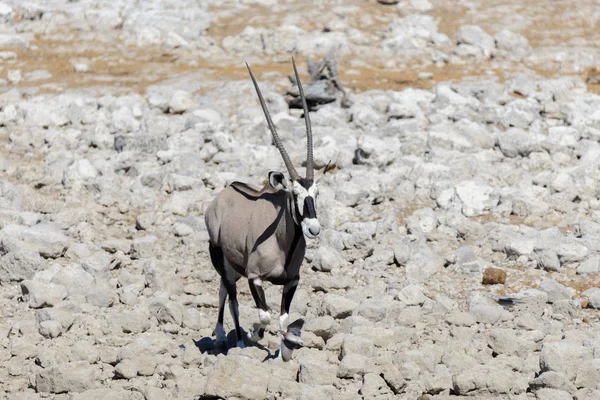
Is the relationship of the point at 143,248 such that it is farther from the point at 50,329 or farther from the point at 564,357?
the point at 564,357

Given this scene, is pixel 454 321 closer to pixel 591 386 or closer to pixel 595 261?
pixel 591 386

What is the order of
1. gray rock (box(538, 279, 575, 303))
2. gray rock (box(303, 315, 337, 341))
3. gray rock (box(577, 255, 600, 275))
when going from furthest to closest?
gray rock (box(577, 255, 600, 275)) < gray rock (box(538, 279, 575, 303)) < gray rock (box(303, 315, 337, 341))

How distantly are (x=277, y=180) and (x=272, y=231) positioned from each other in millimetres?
645

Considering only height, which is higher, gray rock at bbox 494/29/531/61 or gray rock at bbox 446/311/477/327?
gray rock at bbox 446/311/477/327

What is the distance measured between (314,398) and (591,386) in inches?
104

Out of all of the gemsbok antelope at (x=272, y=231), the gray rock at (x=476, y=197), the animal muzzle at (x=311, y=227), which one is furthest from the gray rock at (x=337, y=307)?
the gray rock at (x=476, y=197)

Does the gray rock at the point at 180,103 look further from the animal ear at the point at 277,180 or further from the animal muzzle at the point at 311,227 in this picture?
the animal muzzle at the point at 311,227

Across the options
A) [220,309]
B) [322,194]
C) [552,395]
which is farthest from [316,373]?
[322,194]

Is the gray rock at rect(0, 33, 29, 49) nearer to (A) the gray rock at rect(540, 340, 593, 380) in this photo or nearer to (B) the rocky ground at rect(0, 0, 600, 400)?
(B) the rocky ground at rect(0, 0, 600, 400)

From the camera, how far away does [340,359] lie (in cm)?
885

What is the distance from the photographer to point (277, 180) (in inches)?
326

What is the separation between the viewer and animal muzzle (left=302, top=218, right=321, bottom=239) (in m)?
7.93

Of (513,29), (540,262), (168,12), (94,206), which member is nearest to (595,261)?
(540,262)

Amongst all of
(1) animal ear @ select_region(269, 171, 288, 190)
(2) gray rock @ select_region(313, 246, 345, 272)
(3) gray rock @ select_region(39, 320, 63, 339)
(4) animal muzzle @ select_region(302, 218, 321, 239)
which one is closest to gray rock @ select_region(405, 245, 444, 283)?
(2) gray rock @ select_region(313, 246, 345, 272)
